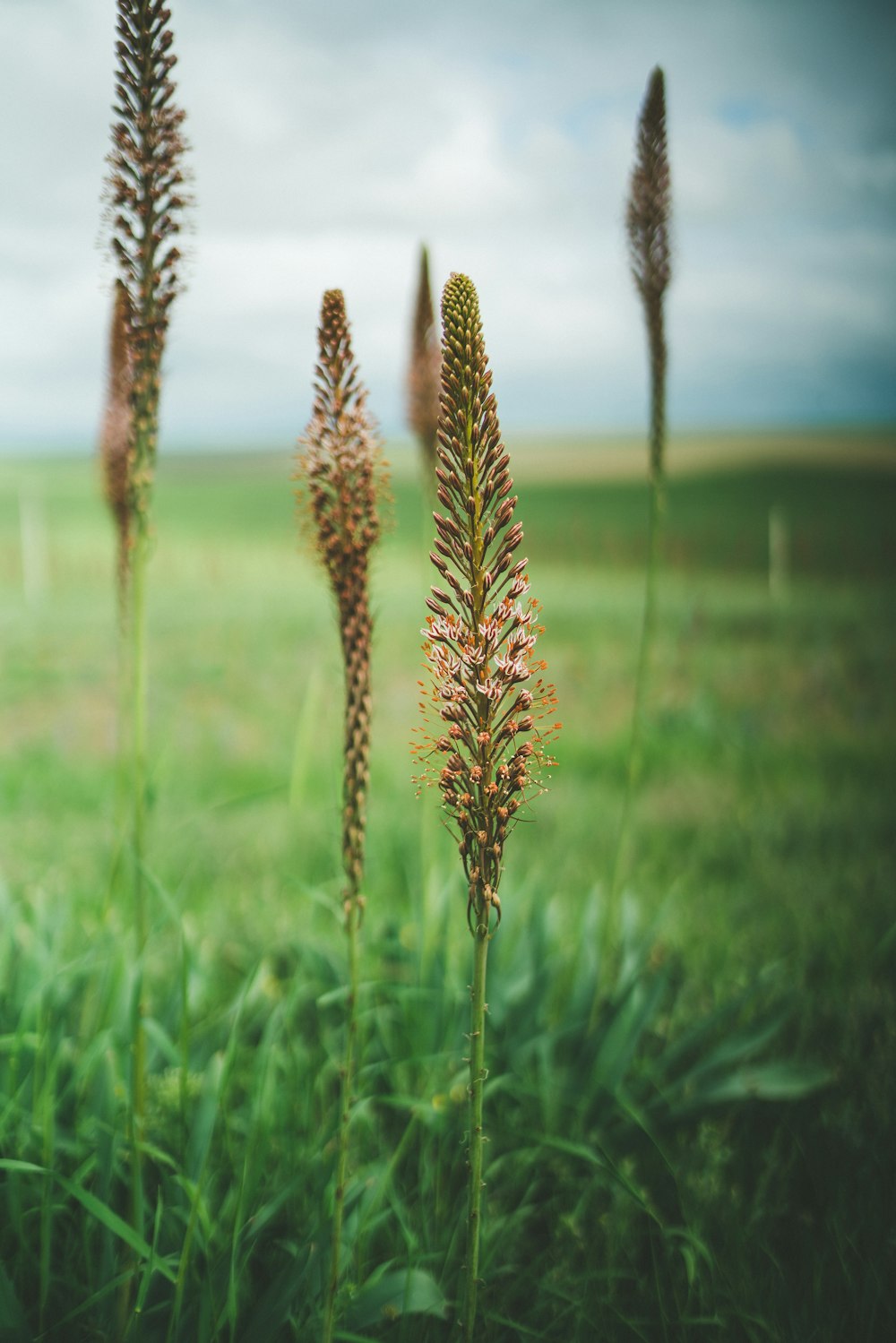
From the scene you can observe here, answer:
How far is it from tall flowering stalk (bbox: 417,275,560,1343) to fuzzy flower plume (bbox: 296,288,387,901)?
0.41 metres

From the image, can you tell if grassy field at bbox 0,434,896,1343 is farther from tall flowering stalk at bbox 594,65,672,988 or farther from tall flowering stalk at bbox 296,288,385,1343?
tall flowering stalk at bbox 594,65,672,988

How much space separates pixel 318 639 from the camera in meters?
15.6

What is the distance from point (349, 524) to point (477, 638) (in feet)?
2.30

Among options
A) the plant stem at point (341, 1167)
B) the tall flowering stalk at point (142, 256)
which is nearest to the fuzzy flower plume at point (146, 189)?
the tall flowering stalk at point (142, 256)

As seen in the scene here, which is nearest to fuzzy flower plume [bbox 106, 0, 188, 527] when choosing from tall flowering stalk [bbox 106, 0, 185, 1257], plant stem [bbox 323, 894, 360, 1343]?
tall flowering stalk [bbox 106, 0, 185, 1257]

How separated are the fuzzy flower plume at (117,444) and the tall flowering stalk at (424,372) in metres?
1.26

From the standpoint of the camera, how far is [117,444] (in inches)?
146

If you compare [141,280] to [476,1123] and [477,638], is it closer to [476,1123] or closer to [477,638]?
[477,638]

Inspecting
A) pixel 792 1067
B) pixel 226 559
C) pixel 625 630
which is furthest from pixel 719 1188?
pixel 226 559

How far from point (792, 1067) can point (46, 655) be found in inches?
506

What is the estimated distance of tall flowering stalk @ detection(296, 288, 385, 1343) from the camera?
2.21m

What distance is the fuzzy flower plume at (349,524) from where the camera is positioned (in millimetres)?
2221

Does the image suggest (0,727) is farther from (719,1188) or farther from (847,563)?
(847,563)

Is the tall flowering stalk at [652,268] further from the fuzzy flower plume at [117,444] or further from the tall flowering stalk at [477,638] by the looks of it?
the fuzzy flower plume at [117,444]
